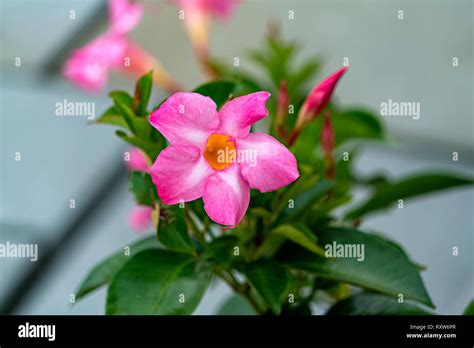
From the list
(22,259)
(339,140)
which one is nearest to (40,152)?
(22,259)

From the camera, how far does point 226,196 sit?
434 millimetres

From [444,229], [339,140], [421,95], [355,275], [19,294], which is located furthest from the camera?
[421,95]

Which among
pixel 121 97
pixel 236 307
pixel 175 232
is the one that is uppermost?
pixel 121 97

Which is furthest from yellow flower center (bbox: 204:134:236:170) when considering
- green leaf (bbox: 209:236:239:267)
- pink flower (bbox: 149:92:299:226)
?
green leaf (bbox: 209:236:239:267)

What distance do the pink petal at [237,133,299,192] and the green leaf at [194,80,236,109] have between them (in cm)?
9

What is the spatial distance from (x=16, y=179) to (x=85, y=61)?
1008mm

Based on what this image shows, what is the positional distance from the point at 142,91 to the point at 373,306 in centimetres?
26

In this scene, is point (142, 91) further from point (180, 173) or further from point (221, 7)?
point (221, 7)

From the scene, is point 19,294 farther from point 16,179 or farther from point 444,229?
point 444,229

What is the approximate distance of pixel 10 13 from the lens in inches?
75.9

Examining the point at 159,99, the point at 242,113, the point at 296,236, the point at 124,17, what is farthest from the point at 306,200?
the point at 159,99

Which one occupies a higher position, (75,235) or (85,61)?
(85,61)

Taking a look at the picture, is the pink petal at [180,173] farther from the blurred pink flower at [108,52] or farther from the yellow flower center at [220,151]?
the blurred pink flower at [108,52]

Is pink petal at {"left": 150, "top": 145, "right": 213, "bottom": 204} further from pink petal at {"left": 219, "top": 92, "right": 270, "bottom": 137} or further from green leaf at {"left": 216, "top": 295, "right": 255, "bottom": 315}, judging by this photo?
green leaf at {"left": 216, "top": 295, "right": 255, "bottom": 315}
